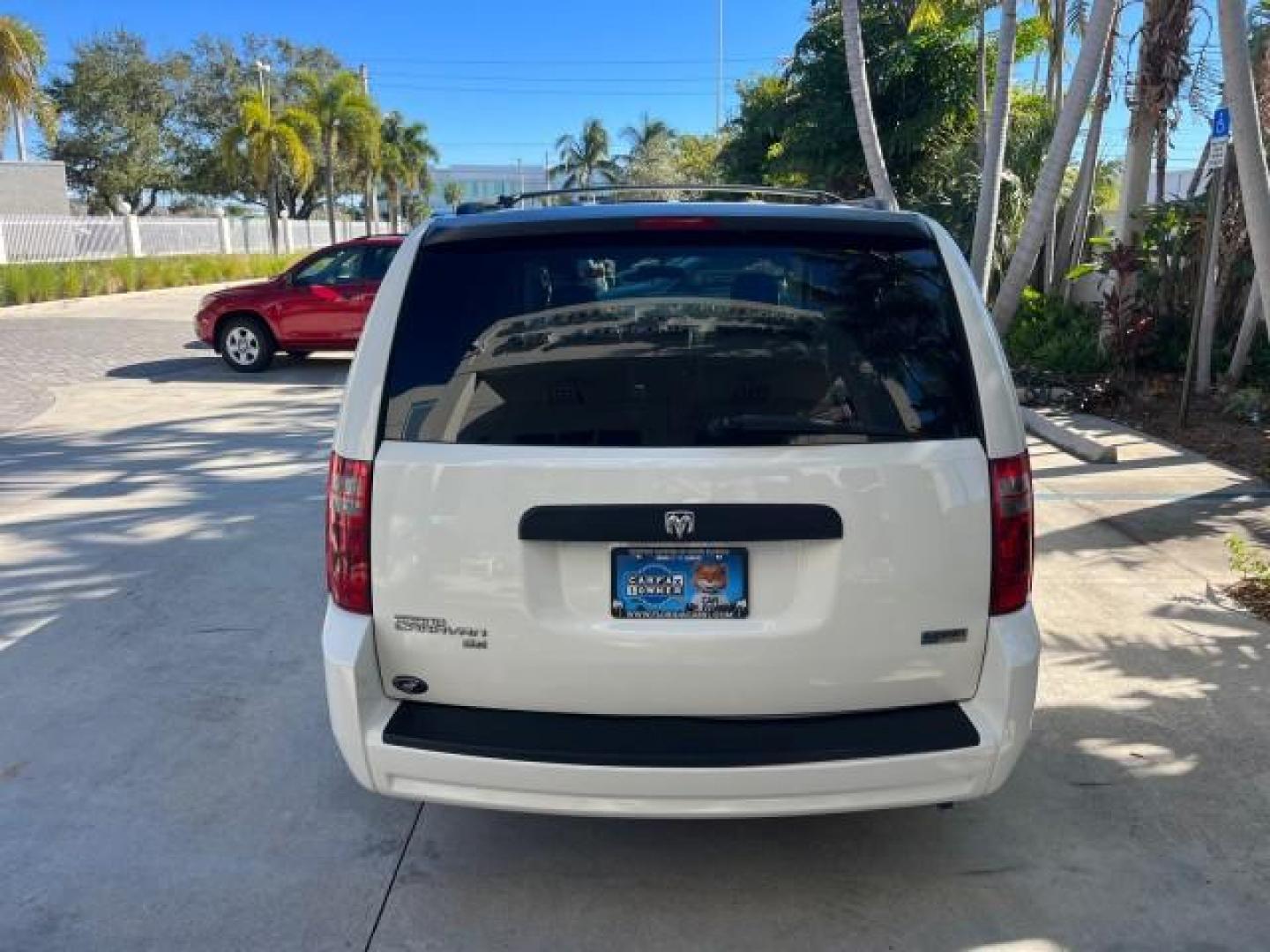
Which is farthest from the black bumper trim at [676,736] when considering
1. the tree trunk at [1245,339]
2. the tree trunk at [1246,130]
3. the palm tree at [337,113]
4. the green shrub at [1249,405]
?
the palm tree at [337,113]

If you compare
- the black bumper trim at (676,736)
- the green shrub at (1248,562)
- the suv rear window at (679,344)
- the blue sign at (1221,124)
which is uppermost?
the blue sign at (1221,124)

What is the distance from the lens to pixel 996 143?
11570 mm

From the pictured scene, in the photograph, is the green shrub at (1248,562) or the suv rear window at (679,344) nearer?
the suv rear window at (679,344)

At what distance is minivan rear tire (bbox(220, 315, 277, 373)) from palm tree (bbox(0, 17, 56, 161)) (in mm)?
13185

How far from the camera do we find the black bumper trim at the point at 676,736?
106 inches

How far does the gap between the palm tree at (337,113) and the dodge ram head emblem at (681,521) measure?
43.3 metres

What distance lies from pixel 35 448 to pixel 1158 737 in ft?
29.3

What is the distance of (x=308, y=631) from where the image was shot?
5016mm

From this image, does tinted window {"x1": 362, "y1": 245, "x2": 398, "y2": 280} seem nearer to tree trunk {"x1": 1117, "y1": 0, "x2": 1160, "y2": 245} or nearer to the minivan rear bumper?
tree trunk {"x1": 1117, "y1": 0, "x2": 1160, "y2": 245}

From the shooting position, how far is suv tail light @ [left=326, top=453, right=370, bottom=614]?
278cm

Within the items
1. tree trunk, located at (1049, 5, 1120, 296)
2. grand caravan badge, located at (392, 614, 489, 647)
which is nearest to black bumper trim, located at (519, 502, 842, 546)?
grand caravan badge, located at (392, 614, 489, 647)

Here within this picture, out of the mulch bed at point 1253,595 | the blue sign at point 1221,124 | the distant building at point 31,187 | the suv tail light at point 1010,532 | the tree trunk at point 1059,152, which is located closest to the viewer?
the suv tail light at point 1010,532

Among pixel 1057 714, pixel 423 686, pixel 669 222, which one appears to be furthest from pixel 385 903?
pixel 1057 714

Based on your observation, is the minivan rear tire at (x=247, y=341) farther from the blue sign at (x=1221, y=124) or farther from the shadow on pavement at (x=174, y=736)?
the blue sign at (x=1221, y=124)
